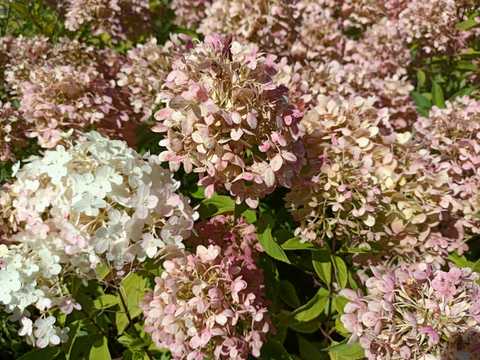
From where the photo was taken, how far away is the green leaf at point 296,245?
6.26ft

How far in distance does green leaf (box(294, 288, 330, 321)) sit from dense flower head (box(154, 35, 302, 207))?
454 mm

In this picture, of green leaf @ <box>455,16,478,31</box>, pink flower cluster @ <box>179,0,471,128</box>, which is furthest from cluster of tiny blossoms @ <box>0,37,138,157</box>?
green leaf @ <box>455,16,478,31</box>

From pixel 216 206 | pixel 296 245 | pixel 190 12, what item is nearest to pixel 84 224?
pixel 216 206

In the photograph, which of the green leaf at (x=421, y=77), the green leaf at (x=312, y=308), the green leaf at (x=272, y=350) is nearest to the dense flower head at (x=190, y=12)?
the green leaf at (x=421, y=77)

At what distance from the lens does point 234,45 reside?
1.73 m

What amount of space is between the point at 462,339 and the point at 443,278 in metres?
0.16

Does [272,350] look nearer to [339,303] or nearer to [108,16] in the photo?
[339,303]

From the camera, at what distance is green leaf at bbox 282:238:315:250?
191cm

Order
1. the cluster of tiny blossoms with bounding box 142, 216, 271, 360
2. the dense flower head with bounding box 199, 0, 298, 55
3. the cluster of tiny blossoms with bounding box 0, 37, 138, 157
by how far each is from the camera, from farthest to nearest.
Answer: the dense flower head with bounding box 199, 0, 298, 55, the cluster of tiny blossoms with bounding box 0, 37, 138, 157, the cluster of tiny blossoms with bounding box 142, 216, 271, 360

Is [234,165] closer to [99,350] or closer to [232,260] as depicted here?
[232,260]

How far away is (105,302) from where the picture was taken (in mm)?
2061

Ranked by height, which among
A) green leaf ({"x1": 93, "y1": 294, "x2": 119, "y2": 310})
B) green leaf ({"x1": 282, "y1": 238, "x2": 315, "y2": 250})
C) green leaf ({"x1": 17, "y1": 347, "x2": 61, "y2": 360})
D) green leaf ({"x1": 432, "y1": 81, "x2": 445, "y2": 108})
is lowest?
green leaf ({"x1": 17, "y1": 347, "x2": 61, "y2": 360})

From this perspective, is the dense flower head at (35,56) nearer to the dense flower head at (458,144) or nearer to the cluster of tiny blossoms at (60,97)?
the cluster of tiny blossoms at (60,97)

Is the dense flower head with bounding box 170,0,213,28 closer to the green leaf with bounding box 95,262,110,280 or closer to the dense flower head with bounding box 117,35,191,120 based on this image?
the dense flower head with bounding box 117,35,191,120
